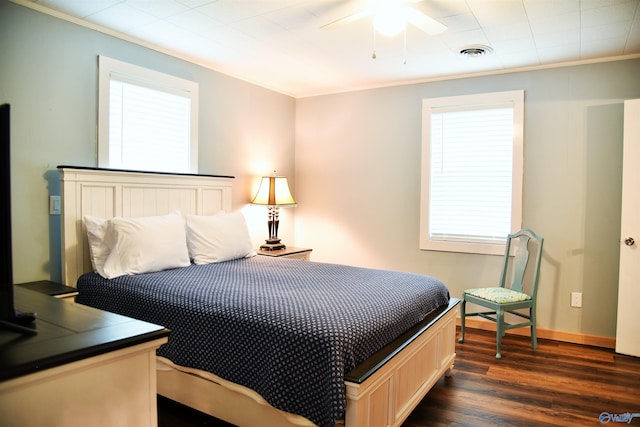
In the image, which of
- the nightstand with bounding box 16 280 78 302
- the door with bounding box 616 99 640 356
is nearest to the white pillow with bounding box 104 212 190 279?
the nightstand with bounding box 16 280 78 302

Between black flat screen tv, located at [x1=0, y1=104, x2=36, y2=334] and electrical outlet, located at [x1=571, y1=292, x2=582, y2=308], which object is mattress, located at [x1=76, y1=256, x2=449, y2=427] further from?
electrical outlet, located at [x1=571, y1=292, x2=582, y2=308]

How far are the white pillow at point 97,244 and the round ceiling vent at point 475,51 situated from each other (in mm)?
2932

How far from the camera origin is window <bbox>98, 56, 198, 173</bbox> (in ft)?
10.6

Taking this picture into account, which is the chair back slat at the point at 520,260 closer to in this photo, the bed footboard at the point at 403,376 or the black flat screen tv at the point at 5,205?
the bed footboard at the point at 403,376

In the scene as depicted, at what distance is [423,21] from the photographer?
8.13ft

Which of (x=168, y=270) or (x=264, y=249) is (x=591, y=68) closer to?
(x=264, y=249)

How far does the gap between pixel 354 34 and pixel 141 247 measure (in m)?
2.08

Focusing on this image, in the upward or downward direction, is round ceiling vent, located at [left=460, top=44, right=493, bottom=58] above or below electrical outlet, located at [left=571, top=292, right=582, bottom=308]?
above

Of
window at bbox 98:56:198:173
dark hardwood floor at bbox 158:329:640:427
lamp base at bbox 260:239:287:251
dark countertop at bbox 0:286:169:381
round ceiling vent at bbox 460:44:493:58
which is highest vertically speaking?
round ceiling vent at bbox 460:44:493:58

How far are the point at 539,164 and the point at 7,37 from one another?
405 centimetres

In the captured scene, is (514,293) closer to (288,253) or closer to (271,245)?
(288,253)

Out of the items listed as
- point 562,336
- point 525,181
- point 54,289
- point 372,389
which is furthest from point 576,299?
point 54,289

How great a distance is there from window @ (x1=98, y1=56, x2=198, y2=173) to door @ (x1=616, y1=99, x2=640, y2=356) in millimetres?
3501

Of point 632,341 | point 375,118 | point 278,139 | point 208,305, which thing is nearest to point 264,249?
point 278,139
